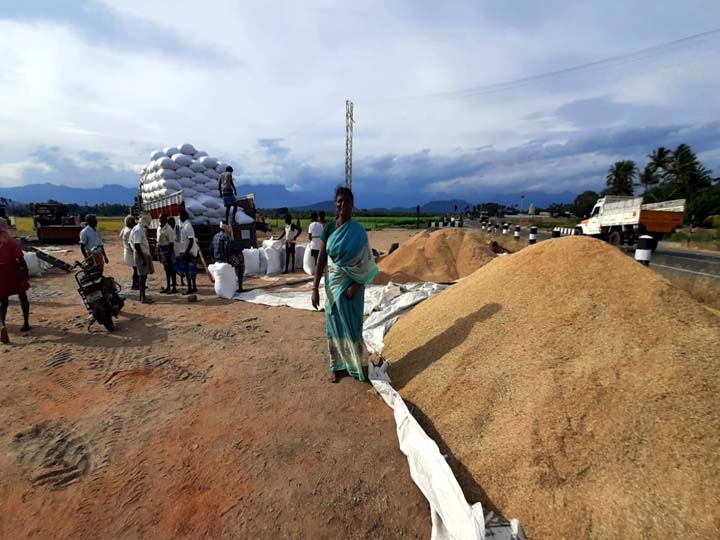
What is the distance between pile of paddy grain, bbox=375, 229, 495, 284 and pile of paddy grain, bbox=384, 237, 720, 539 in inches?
143

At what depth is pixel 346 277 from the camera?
9.56ft

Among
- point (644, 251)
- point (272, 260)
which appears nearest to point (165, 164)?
point (272, 260)

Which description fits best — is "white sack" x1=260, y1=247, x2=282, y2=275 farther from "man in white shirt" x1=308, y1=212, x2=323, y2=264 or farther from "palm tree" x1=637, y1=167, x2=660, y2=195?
"palm tree" x1=637, y1=167, x2=660, y2=195

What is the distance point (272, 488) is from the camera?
77.2 inches

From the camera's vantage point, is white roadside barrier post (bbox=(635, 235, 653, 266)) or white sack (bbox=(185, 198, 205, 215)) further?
white sack (bbox=(185, 198, 205, 215))

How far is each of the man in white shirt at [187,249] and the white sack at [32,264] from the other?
393 cm

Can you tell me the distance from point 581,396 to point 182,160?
35.4 ft

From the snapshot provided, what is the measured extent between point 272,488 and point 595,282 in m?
2.63

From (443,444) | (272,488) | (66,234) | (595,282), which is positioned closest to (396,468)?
(443,444)

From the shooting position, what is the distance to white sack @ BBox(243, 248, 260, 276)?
8.27 metres

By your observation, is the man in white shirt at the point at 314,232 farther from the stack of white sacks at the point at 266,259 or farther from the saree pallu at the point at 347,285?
the saree pallu at the point at 347,285

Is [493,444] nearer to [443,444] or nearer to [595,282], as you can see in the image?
[443,444]

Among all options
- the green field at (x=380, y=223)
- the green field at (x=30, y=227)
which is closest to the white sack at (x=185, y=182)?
the green field at (x=30, y=227)

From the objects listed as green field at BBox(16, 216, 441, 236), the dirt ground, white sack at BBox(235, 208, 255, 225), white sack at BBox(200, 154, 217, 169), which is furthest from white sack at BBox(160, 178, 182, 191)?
green field at BBox(16, 216, 441, 236)
